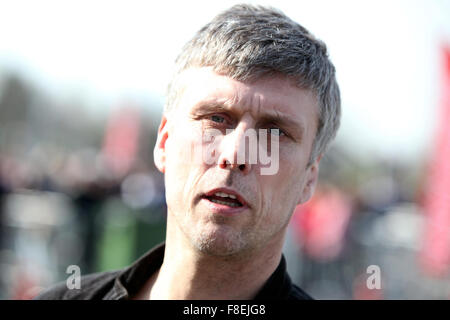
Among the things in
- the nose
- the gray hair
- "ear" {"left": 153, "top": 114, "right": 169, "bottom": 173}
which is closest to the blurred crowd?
"ear" {"left": 153, "top": 114, "right": 169, "bottom": 173}

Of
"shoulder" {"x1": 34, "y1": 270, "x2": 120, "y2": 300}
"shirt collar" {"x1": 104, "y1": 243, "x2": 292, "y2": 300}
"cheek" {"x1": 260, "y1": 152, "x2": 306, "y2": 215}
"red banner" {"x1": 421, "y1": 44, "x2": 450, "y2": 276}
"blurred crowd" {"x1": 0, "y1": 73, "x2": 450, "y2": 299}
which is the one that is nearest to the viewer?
"cheek" {"x1": 260, "y1": 152, "x2": 306, "y2": 215}

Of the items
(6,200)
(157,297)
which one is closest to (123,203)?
(6,200)

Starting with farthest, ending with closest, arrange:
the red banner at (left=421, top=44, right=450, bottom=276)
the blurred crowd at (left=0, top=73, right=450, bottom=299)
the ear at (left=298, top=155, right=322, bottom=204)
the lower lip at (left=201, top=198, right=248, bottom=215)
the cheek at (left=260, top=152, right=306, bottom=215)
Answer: the blurred crowd at (left=0, top=73, right=450, bottom=299), the red banner at (left=421, top=44, right=450, bottom=276), the ear at (left=298, top=155, right=322, bottom=204), the cheek at (left=260, top=152, right=306, bottom=215), the lower lip at (left=201, top=198, right=248, bottom=215)

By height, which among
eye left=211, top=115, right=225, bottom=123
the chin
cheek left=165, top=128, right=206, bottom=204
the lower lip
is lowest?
the chin

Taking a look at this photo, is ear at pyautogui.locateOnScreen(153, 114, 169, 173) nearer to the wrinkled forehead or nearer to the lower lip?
the wrinkled forehead

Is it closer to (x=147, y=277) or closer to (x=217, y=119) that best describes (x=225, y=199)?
(x=217, y=119)

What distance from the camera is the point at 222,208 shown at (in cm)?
271

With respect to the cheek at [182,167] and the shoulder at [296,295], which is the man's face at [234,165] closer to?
the cheek at [182,167]

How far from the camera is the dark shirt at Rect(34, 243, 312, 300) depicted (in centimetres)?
303

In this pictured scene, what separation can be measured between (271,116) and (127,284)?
1177 mm

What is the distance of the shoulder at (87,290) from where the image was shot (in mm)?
3203

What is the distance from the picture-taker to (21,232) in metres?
14.3

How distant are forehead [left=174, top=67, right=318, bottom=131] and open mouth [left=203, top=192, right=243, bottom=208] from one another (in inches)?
15.0

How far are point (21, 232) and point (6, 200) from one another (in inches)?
76.4
